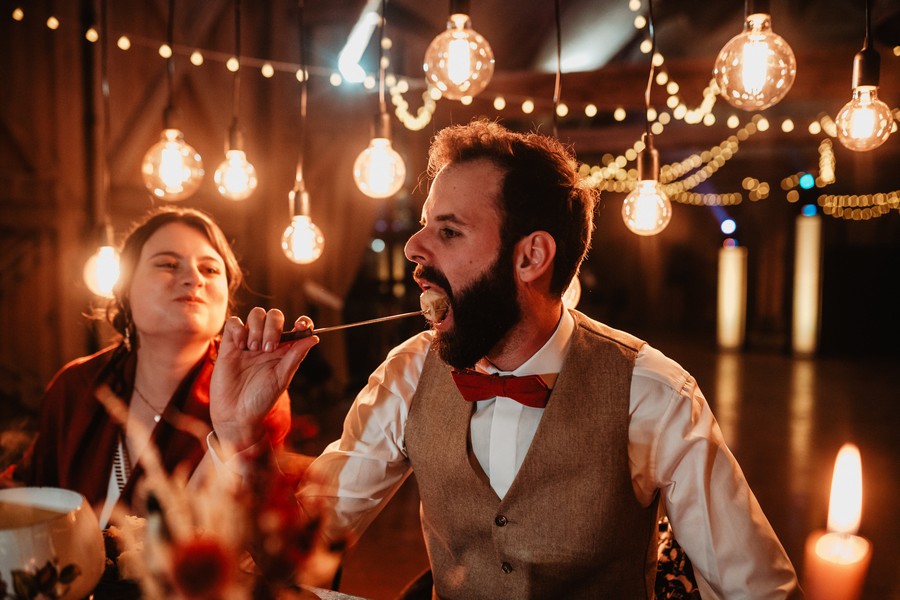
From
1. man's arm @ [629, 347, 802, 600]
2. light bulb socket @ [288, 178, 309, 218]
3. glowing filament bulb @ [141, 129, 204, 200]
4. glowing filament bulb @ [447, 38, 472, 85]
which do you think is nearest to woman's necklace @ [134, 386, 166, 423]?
glowing filament bulb @ [141, 129, 204, 200]

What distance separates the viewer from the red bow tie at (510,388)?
151 cm

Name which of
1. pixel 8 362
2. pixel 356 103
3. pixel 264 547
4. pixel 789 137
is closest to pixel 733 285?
pixel 789 137

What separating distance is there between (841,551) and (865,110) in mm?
1446

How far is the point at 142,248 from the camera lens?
6.97 feet

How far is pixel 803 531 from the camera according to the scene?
3711mm

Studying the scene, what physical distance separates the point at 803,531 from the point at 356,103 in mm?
4546

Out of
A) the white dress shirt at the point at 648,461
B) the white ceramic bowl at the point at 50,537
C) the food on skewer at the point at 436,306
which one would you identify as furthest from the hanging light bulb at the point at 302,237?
the white ceramic bowl at the point at 50,537

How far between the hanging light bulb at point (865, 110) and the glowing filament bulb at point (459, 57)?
2.95ft

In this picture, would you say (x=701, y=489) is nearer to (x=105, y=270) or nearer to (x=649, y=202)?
(x=649, y=202)

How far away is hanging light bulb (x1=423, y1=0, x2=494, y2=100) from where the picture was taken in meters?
1.79

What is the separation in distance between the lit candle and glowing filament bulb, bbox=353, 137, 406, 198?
70.9 inches

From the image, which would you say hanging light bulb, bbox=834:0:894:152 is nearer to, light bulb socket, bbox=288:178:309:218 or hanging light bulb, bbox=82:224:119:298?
light bulb socket, bbox=288:178:309:218

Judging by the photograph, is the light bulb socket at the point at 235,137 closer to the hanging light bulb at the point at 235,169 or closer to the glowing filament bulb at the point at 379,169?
the hanging light bulb at the point at 235,169

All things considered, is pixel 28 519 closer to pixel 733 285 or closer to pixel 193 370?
pixel 193 370
